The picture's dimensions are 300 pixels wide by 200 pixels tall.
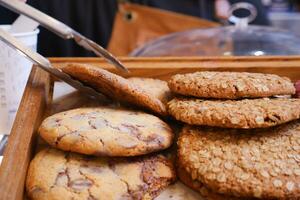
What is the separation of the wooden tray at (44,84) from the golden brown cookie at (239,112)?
204 mm

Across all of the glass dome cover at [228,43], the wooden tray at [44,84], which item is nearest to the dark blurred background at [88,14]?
the glass dome cover at [228,43]

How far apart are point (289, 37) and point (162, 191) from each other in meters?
0.78

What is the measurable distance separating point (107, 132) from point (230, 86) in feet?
0.71

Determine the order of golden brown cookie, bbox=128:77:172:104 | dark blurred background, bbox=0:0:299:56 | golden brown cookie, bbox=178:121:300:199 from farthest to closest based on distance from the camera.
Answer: dark blurred background, bbox=0:0:299:56
golden brown cookie, bbox=128:77:172:104
golden brown cookie, bbox=178:121:300:199

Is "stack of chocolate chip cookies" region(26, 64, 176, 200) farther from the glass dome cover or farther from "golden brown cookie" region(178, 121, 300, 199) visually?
the glass dome cover

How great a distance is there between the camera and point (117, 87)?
2.20ft

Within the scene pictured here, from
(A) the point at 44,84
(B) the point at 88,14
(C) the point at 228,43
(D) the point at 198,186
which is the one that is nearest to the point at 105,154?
(D) the point at 198,186

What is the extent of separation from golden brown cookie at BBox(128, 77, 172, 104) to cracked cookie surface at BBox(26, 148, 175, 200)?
0.16 meters

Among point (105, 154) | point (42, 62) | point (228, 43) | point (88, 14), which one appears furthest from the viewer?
point (88, 14)

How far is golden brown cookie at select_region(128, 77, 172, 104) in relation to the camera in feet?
2.55

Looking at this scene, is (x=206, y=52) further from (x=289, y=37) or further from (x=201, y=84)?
(x=201, y=84)

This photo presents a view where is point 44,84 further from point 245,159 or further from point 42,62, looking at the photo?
point 245,159

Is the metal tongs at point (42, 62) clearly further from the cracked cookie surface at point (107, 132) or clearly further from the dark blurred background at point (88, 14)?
the dark blurred background at point (88, 14)

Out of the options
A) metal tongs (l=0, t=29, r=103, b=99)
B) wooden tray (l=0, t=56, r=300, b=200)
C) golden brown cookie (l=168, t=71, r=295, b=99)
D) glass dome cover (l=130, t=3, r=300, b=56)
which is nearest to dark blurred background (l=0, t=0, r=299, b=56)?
glass dome cover (l=130, t=3, r=300, b=56)
